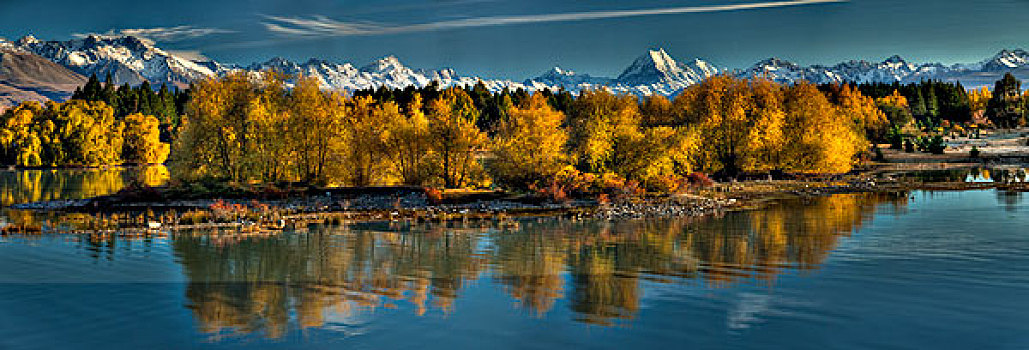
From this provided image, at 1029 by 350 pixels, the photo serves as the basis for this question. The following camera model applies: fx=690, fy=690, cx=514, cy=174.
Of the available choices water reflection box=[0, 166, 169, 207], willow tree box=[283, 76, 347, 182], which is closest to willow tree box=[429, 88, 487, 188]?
willow tree box=[283, 76, 347, 182]

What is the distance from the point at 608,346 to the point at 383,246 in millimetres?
17780

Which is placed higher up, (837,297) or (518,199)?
Answer: (518,199)

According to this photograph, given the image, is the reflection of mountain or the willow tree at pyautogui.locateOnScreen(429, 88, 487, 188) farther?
the willow tree at pyautogui.locateOnScreen(429, 88, 487, 188)

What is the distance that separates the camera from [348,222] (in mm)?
40438

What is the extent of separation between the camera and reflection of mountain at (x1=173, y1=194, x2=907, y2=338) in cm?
1895

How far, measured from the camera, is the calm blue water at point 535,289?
51.9 feet

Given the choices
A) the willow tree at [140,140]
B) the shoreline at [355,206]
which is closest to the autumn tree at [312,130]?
the shoreline at [355,206]

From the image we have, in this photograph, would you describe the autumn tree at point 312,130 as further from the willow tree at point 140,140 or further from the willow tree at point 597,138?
the willow tree at point 140,140

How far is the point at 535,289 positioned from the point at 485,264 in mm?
5205

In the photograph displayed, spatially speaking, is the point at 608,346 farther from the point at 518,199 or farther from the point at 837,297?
the point at 518,199

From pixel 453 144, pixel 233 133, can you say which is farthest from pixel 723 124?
pixel 233 133

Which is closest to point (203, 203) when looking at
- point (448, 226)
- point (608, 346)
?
point (448, 226)

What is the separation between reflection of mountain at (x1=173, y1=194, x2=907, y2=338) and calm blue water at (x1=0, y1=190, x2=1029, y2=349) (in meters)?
0.11

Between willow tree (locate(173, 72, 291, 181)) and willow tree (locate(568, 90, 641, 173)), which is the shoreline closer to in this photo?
willow tree (locate(568, 90, 641, 173))
